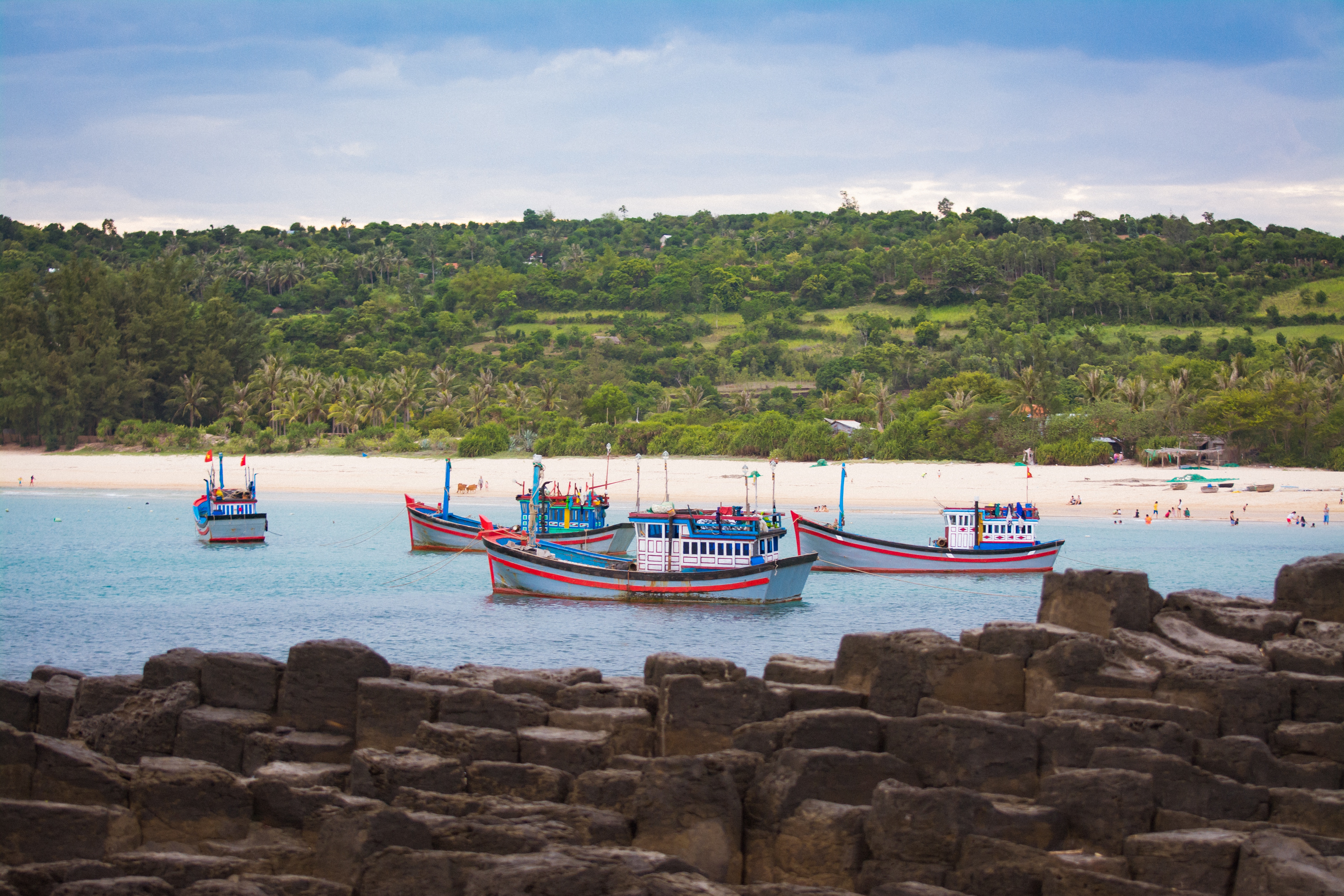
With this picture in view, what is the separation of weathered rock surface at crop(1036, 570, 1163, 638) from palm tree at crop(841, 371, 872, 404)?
215ft

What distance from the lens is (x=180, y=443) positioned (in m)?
73.8

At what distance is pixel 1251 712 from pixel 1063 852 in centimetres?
243

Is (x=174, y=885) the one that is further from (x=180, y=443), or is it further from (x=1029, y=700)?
(x=180, y=443)

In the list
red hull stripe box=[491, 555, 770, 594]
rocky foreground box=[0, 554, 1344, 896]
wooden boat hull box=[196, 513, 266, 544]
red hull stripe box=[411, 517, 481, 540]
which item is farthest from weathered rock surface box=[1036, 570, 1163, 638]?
wooden boat hull box=[196, 513, 266, 544]

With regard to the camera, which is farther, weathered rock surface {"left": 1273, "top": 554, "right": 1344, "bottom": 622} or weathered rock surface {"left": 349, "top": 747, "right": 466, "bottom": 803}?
weathered rock surface {"left": 1273, "top": 554, "right": 1344, "bottom": 622}

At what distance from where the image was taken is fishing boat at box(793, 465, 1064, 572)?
3441 centimetres

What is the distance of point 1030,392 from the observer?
68.2 metres

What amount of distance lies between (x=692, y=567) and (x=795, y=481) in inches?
1002

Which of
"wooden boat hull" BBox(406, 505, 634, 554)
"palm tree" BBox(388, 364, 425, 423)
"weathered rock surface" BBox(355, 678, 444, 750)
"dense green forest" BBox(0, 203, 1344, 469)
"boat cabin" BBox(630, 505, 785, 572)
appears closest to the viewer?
"weathered rock surface" BBox(355, 678, 444, 750)

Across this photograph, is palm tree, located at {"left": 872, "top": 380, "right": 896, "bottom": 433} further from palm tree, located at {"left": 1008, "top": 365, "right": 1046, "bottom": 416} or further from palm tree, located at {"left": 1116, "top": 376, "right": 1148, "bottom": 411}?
palm tree, located at {"left": 1116, "top": 376, "right": 1148, "bottom": 411}

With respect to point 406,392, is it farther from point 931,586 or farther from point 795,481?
point 931,586

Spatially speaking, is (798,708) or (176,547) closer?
(798,708)

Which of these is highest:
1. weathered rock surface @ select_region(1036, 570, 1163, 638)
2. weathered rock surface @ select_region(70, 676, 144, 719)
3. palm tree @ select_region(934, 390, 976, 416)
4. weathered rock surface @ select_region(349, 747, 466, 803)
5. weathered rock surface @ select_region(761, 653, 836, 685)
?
palm tree @ select_region(934, 390, 976, 416)

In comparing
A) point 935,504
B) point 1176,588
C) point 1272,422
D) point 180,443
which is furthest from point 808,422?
point 180,443
